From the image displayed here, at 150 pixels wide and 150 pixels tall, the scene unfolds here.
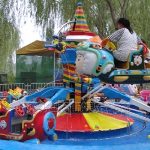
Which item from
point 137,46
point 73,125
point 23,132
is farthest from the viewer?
point 73,125

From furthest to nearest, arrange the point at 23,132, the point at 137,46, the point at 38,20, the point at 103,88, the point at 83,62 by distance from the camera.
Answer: the point at 38,20, the point at 103,88, the point at 137,46, the point at 83,62, the point at 23,132

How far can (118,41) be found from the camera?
5.21 meters

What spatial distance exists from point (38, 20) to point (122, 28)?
7.89 meters

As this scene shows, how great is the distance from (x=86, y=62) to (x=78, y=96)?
1269 millimetres

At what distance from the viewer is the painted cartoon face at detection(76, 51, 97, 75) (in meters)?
4.89

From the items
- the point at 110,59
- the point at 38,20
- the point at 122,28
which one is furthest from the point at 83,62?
the point at 38,20

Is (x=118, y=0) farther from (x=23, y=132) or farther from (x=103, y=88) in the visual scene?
(x=23, y=132)

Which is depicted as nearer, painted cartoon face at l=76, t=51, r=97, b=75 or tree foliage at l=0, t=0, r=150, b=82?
painted cartoon face at l=76, t=51, r=97, b=75

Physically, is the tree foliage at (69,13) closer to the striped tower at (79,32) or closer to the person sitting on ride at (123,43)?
the striped tower at (79,32)

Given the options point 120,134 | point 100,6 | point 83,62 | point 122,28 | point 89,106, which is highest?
point 100,6

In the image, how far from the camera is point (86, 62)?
193 inches

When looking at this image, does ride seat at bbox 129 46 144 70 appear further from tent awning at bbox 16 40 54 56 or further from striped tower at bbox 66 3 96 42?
tent awning at bbox 16 40 54 56

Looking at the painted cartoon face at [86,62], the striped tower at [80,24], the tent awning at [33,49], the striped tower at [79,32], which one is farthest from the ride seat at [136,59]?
the tent awning at [33,49]

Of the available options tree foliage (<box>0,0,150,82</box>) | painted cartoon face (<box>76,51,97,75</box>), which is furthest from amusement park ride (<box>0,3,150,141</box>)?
tree foliage (<box>0,0,150,82</box>)
